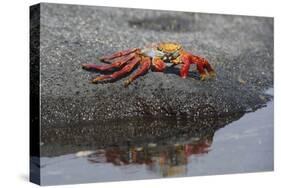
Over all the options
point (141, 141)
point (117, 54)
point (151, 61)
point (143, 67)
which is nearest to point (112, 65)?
point (117, 54)

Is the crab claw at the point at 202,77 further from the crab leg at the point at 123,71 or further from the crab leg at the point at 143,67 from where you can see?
the crab leg at the point at 123,71

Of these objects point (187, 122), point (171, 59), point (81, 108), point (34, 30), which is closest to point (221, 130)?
point (187, 122)

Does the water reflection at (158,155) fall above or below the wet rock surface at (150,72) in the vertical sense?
below

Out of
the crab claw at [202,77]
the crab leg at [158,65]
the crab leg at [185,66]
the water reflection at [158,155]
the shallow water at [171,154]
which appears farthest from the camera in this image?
the crab claw at [202,77]

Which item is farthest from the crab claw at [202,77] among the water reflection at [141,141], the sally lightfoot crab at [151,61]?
the water reflection at [141,141]

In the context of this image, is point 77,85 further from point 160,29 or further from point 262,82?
point 262,82

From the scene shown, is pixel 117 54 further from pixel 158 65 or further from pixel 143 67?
pixel 158 65
